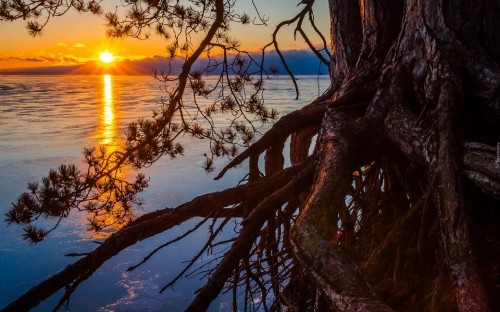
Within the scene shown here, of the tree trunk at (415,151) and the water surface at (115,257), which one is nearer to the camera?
the tree trunk at (415,151)

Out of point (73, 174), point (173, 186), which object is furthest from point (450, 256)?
point (173, 186)

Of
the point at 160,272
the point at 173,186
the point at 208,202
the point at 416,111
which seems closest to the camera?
the point at 416,111

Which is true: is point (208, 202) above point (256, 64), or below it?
below

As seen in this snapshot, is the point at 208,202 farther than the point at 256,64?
No

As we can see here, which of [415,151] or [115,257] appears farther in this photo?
[115,257]

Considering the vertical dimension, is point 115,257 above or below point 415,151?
below

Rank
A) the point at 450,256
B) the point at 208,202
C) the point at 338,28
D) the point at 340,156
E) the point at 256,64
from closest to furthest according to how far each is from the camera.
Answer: the point at 450,256
the point at 340,156
the point at 208,202
the point at 338,28
the point at 256,64

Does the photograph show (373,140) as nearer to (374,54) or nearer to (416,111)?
(416,111)

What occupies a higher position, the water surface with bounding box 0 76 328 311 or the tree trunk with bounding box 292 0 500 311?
the tree trunk with bounding box 292 0 500 311

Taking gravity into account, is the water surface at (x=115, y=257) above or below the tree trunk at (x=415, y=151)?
below

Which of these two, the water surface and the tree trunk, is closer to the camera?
the tree trunk

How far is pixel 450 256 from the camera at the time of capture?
1.12 metres

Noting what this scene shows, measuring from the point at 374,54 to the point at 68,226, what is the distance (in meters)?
7.83

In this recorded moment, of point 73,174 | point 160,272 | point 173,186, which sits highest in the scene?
point 73,174
